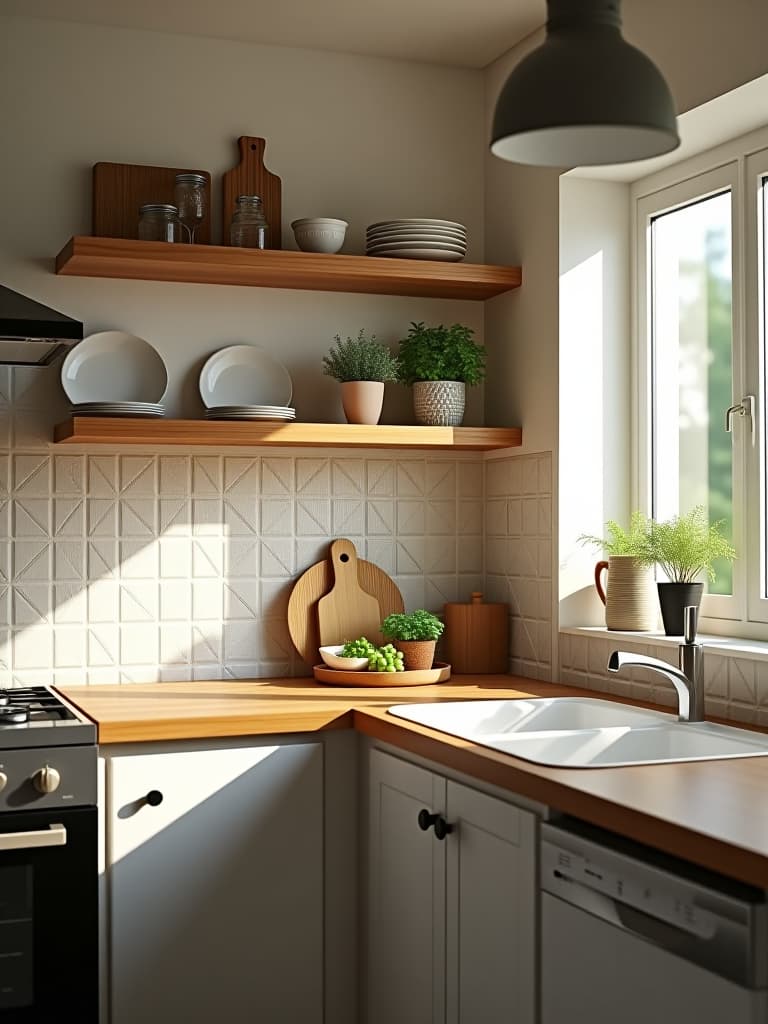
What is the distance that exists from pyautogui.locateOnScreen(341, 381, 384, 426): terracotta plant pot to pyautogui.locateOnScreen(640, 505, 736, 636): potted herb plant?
79 cm

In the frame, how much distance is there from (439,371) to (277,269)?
1.70 feet

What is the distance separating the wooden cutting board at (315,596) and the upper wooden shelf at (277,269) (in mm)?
720

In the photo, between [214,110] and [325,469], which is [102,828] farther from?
[214,110]

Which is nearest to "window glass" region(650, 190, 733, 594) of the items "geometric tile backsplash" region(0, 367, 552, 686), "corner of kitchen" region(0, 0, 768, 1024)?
"corner of kitchen" region(0, 0, 768, 1024)

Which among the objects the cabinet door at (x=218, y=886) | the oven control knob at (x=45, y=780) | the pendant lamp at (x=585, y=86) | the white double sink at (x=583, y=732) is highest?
the pendant lamp at (x=585, y=86)

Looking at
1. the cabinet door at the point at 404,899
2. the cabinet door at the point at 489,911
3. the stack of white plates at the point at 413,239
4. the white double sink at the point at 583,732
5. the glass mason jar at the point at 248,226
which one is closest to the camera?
the cabinet door at the point at 489,911

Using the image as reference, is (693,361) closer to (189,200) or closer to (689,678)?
(689,678)

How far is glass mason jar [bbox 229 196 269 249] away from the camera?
3.17 metres

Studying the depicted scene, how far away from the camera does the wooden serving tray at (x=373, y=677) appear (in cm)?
315

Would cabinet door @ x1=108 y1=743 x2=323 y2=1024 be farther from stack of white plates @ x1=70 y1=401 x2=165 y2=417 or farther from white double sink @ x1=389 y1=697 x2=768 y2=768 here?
stack of white plates @ x1=70 y1=401 x2=165 y2=417

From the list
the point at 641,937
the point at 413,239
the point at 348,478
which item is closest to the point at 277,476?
the point at 348,478

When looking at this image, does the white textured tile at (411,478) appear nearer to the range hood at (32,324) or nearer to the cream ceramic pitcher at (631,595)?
the cream ceramic pitcher at (631,595)

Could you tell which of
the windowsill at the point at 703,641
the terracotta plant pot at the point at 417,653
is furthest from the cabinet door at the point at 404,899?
the windowsill at the point at 703,641

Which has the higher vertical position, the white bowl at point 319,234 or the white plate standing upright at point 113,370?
the white bowl at point 319,234
